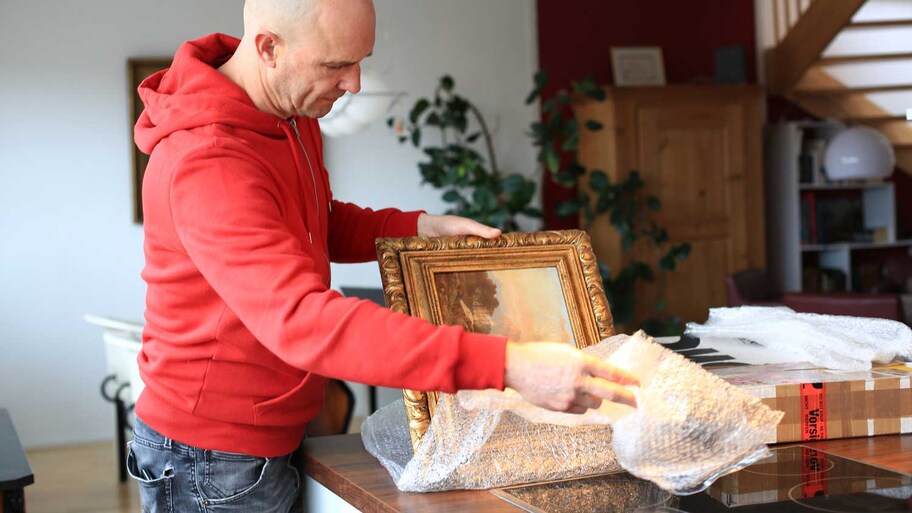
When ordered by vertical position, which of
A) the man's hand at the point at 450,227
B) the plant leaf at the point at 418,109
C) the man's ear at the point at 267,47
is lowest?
the man's hand at the point at 450,227

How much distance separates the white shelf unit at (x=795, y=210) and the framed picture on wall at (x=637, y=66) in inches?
44.5

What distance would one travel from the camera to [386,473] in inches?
65.0

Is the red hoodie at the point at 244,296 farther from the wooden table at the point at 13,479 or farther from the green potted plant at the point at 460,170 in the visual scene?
the green potted plant at the point at 460,170

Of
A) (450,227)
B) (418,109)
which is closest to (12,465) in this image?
(450,227)

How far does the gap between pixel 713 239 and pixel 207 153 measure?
268 inches

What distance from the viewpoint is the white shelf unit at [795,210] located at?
27.0 feet

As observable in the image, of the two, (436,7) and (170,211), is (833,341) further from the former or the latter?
(436,7)

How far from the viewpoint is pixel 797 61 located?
8.13 metres

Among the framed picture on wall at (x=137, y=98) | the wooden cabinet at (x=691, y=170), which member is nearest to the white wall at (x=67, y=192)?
the framed picture on wall at (x=137, y=98)

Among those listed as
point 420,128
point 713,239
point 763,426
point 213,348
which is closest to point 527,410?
point 763,426

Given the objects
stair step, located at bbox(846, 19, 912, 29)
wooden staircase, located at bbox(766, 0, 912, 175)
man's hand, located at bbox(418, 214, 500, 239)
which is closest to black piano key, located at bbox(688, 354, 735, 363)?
man's hand, located at bbox(418, 214, 500, 239)

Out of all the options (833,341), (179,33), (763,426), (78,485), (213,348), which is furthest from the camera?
(179,33)

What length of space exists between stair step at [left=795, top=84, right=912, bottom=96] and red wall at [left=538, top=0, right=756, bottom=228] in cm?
50

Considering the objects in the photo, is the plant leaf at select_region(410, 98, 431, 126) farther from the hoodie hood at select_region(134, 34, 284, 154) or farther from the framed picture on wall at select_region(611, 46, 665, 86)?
the hoodie hood at select_region(134, 34, 284, 154)
